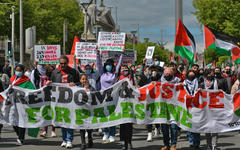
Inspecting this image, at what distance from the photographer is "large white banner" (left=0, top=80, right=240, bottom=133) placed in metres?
9.72

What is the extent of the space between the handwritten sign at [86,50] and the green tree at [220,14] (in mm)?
24183

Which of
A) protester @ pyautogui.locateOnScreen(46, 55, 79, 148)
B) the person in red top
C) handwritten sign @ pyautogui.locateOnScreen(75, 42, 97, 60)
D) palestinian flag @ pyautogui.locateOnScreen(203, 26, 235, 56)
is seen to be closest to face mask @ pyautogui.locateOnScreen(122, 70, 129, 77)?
the person in red top

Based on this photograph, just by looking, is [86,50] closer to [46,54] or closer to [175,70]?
[46,54]

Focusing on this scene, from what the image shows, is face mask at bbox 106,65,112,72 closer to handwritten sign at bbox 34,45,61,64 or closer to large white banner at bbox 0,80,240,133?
large white banner at bbox 0,80,240,133

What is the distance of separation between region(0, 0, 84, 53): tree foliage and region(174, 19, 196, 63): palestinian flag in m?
Result: 30.9

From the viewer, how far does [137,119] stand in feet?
32.4

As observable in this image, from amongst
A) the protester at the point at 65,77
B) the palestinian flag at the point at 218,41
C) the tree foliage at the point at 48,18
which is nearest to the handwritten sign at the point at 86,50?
the palestinian flag at the point at 218,41

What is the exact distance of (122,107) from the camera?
995 centimetres

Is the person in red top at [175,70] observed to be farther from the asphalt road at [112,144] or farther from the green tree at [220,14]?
the green tree at [220,14]

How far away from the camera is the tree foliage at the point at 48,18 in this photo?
44969 millimetres

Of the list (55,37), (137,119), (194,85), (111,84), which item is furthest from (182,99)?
(55,37)

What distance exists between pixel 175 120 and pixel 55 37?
158ft

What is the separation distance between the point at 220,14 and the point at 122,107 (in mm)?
31955

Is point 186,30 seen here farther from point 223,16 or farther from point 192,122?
point 223,16
